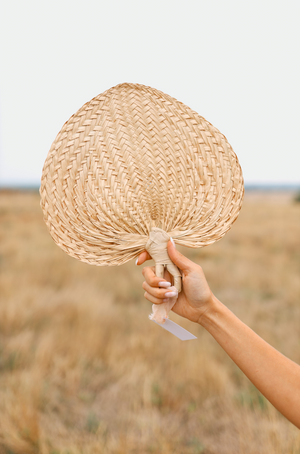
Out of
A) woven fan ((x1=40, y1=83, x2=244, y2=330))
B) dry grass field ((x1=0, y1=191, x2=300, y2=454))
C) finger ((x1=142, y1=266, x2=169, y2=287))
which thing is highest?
woven fan ((x1=40, y1=83, x2=244, y2=330))

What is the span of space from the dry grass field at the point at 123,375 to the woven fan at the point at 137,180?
6.56ft

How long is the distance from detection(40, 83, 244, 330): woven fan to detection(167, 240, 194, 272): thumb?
1.1 inches

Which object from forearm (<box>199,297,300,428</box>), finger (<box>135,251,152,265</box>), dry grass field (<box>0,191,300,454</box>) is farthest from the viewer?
dry grass field (<box>0,191,300,454</box>)

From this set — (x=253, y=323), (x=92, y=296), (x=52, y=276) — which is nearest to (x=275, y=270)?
(x=253, y=323)

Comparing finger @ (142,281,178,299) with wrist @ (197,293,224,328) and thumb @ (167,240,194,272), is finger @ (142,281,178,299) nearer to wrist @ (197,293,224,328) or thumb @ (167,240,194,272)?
thumb @ (167,240,194,272)

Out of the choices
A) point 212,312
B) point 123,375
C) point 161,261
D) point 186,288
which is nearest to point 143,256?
point 161,261

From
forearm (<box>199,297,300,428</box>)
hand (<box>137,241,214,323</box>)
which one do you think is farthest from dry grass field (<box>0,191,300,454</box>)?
hand (<box>137,241,214,323</box>)

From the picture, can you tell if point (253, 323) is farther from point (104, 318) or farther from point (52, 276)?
point (52, 276)

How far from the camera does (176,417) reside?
3016mm

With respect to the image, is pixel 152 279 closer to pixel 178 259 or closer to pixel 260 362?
pixel 178 259

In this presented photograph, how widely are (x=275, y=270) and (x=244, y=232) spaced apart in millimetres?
5430

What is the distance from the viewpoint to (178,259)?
1350mm

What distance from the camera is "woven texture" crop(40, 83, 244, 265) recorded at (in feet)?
4.35

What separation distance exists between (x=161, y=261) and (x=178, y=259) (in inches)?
2.7
